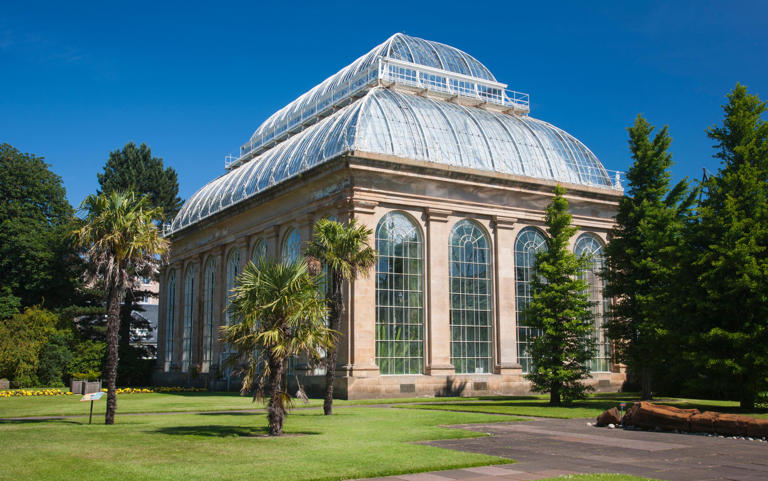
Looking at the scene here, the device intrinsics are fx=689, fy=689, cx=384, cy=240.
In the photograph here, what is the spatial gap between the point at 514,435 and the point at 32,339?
48625 mm

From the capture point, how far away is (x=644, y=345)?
112ft

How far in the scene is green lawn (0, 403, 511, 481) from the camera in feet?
44.9

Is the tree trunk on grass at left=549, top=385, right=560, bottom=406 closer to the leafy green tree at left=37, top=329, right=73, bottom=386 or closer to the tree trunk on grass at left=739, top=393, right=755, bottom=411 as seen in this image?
the tree trunk on grass at left=739, top=393, right=755, bottom=411

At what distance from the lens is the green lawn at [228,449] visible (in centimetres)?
1370

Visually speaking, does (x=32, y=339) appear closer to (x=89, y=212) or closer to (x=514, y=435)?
(x=89, y=212)

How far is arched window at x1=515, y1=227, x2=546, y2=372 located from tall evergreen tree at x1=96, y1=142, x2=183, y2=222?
46.6 m

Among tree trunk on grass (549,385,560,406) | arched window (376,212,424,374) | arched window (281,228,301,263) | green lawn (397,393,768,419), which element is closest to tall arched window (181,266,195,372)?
arched window (281,228,301,263)

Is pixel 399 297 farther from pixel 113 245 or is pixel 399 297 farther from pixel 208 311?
pixel 208 311

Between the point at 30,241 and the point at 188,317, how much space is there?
16.2m

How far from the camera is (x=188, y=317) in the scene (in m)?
60.9

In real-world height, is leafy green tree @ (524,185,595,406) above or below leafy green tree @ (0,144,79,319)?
below

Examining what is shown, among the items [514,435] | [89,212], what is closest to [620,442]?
[514,435]

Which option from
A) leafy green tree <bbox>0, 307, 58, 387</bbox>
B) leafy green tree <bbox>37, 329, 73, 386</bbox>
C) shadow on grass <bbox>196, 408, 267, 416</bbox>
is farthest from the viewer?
leafy green tree <bbox>37, 329, 73, 386</bbox>

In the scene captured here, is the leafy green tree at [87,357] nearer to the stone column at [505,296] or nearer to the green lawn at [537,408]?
the stone column at [505,296]
